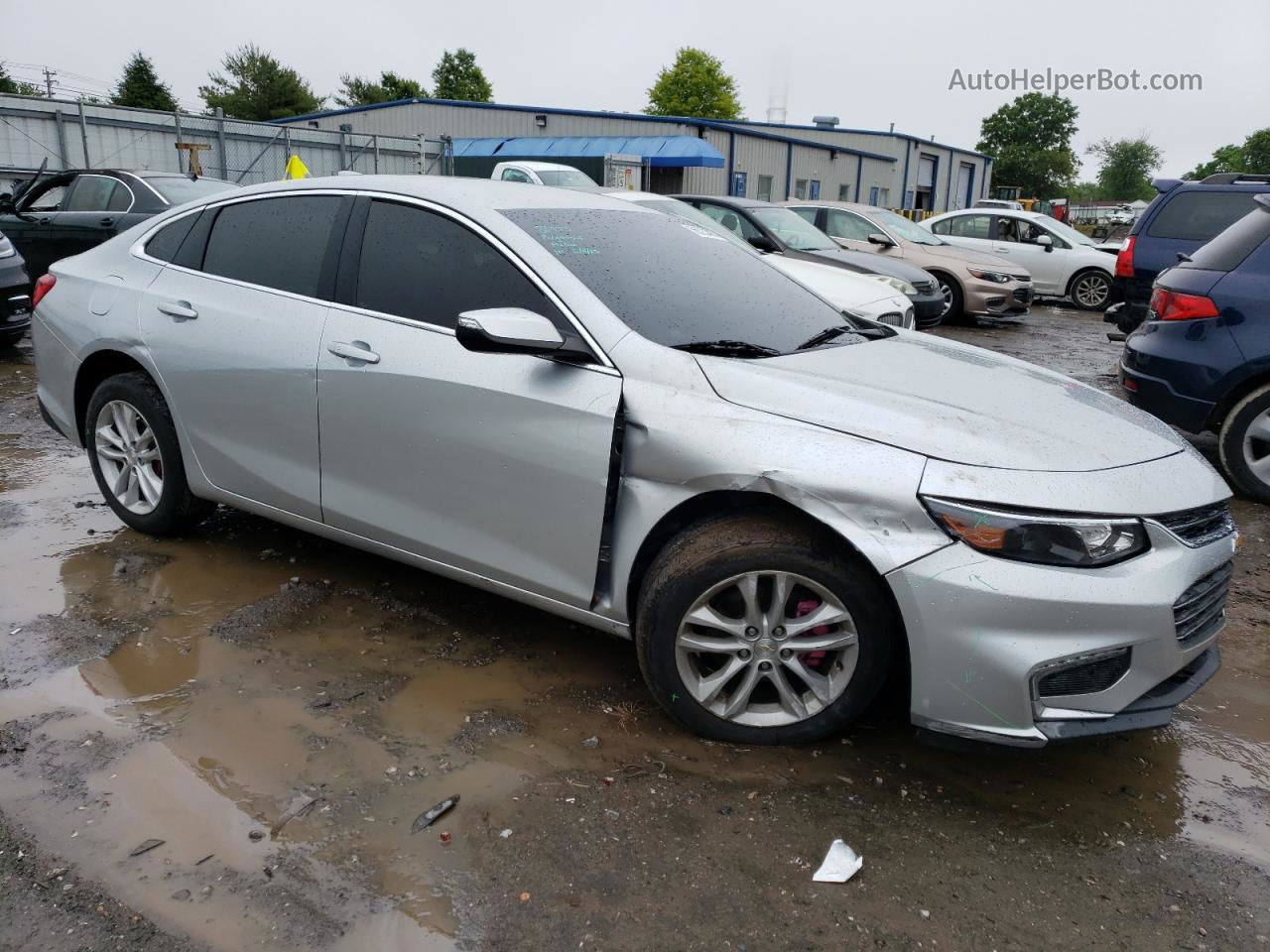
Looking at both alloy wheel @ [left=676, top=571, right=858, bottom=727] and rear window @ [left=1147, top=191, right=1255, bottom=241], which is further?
rear window @ [left=1147, top=191, right=1255, bottom=241]

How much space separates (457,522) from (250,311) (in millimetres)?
1295

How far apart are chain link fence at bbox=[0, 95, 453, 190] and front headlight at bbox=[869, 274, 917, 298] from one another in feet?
31.0

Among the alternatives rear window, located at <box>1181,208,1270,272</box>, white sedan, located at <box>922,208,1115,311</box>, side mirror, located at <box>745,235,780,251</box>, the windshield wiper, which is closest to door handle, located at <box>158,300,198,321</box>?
the windshield wiper

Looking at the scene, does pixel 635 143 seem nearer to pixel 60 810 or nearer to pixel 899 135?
pixel 899 135

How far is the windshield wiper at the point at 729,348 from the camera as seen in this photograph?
10.2 ft

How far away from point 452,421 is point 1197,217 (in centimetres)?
1019

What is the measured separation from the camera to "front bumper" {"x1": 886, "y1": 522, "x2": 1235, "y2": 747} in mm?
2527

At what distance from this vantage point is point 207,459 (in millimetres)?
→ 4055

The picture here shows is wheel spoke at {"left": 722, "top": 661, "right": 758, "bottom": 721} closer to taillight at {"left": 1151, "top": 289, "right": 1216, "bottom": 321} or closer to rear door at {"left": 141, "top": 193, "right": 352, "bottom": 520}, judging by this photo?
rear door at {"left": 141, "top": 193, "right": 352, "bottom": 520}

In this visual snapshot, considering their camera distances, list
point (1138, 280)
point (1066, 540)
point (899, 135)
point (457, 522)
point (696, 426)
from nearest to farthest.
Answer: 1. point (1066, 540)
2. point (696, 426)
3. point (457, 522)
4. point (1138, 280)
5. point (899, 135)

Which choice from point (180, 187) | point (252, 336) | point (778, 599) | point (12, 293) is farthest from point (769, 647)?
point (180, 187)

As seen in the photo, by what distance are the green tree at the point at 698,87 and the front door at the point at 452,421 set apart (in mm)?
77456

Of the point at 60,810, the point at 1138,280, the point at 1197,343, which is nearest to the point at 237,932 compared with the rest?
the point at 60,810

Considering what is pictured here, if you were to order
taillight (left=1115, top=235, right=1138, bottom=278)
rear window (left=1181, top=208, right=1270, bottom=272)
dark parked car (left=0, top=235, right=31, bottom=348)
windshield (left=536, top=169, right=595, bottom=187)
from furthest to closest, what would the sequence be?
windshield (left=536, top=169, right=595, bottom=187), taillight (left=1115, top=235, right=1138, bottom=278), dark parked car (left=0, top=235, right=31, bottom=348), rear window (left=1181, top=208, right=1270, bottom=272)
